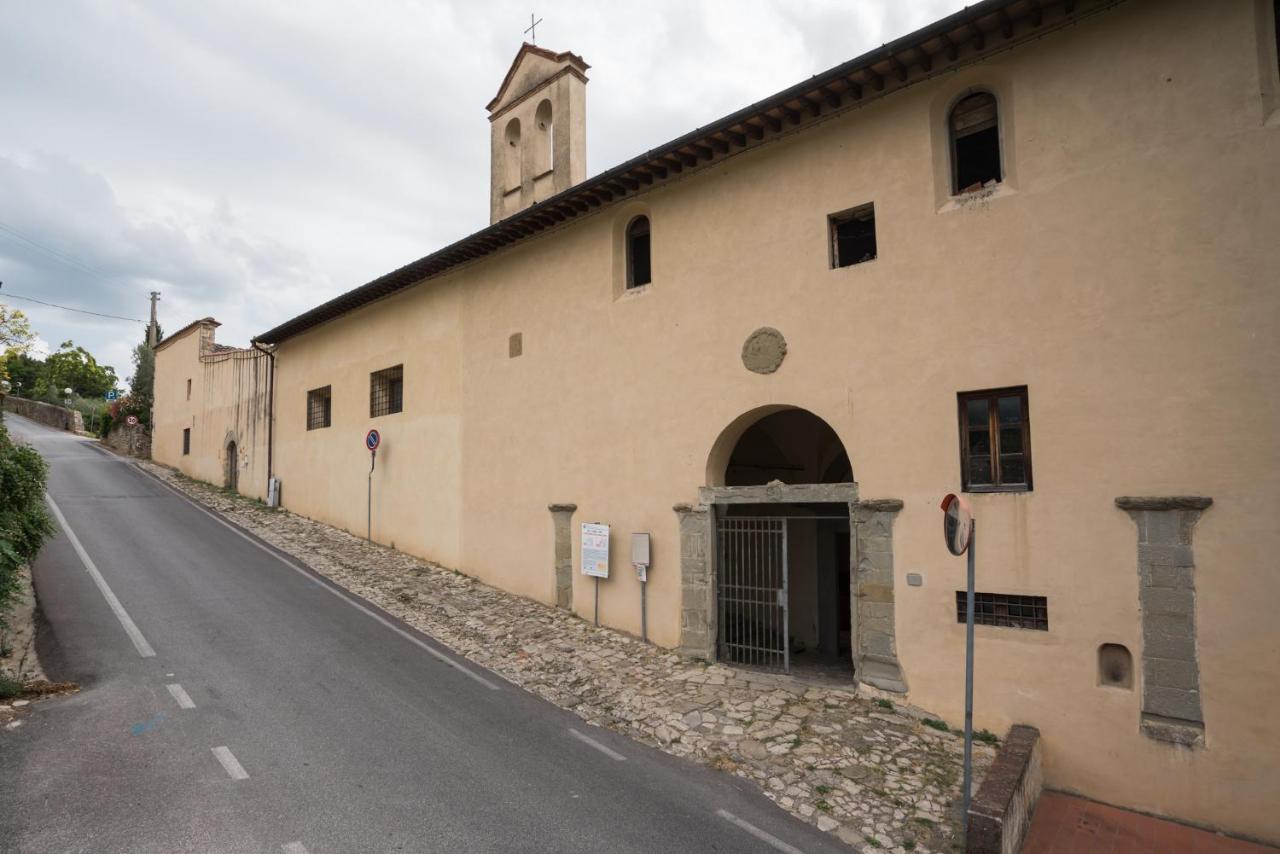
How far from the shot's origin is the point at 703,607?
32.8ft

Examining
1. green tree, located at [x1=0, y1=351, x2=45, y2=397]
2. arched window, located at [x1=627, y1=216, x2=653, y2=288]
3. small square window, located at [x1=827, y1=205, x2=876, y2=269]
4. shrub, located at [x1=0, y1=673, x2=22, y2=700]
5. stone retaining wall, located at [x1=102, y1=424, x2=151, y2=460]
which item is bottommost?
shrub, located at [x1=0, y1=673, x2=22, y2=700]

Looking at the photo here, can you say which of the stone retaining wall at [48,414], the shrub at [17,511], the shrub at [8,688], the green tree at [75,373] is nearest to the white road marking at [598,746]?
the shrub at [8,688]

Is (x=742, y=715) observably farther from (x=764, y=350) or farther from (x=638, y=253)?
(x=638, y=253)

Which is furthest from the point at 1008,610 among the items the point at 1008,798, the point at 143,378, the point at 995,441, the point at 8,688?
the point at 143,378

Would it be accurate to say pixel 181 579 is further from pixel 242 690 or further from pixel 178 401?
pixel 178 401

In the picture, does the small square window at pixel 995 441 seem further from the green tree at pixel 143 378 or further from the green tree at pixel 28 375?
the green tree at pixel 28 375

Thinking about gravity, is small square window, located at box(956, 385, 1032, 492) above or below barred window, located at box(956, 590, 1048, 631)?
above

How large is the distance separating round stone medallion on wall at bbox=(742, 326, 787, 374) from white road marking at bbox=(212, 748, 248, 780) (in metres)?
7.32

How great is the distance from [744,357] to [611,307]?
289cm

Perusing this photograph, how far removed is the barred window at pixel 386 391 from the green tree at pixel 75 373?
53813 millimetres

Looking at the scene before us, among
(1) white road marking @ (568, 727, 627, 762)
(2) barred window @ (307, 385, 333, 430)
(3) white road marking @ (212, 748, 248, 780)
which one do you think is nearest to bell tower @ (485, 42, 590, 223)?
(2) barred window @ (307, 385, 333, 430)

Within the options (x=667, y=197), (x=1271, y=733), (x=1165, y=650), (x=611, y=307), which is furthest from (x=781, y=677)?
(x=667, y=197)

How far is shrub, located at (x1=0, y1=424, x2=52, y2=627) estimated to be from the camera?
8.08 m

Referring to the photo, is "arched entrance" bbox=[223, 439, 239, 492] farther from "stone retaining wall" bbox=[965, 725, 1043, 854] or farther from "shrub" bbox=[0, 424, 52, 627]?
"stone retaining wall" bbox=[965, 725, 1043, 854]
